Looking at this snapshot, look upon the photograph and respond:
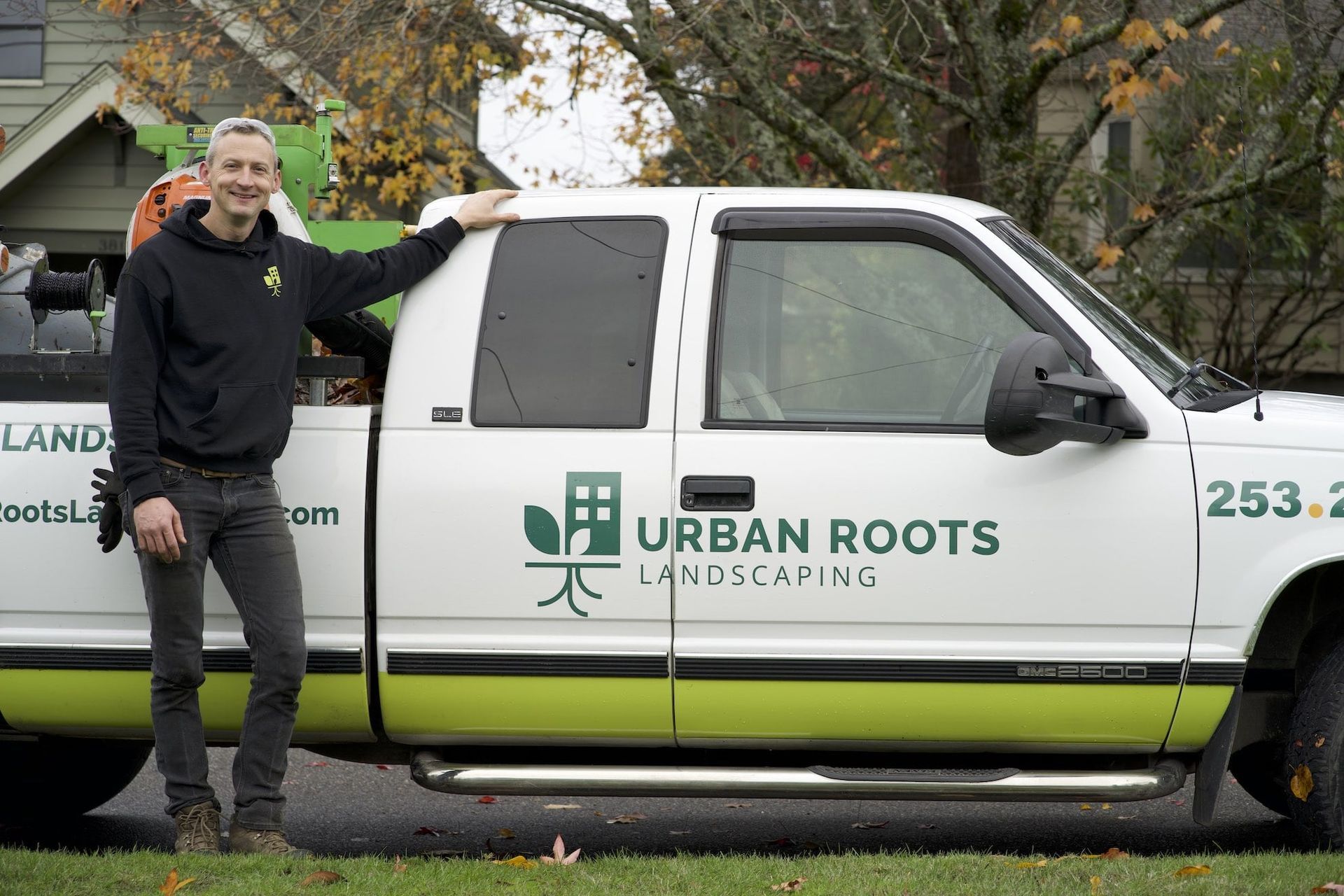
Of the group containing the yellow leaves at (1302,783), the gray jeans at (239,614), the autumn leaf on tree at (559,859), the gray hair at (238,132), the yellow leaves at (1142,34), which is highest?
the yellow leaves at (1142,34)

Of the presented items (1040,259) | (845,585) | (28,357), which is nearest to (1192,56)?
(1040,259)

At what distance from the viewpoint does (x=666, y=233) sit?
4266 mm

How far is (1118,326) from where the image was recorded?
14.0 feet

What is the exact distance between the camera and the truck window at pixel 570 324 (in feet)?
13.5

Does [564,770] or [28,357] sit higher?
[28,357]

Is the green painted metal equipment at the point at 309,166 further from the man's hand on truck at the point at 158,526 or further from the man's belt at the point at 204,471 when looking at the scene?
the man's hand on truck at the point at 158,526

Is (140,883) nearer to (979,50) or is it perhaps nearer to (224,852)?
(224,852)

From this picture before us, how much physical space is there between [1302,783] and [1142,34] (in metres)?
4.70

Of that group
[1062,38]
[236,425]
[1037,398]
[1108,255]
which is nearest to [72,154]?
[1062,38]

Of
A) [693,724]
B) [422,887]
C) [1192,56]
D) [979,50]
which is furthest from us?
[1192,56]

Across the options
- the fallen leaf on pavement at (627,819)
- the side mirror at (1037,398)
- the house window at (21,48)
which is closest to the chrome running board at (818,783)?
the side mirror at (1037,398)

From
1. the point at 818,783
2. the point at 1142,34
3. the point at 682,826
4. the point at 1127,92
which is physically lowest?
the point at 682,826

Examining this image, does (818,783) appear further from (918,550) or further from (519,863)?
(519,863)

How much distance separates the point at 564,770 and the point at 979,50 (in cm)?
576
